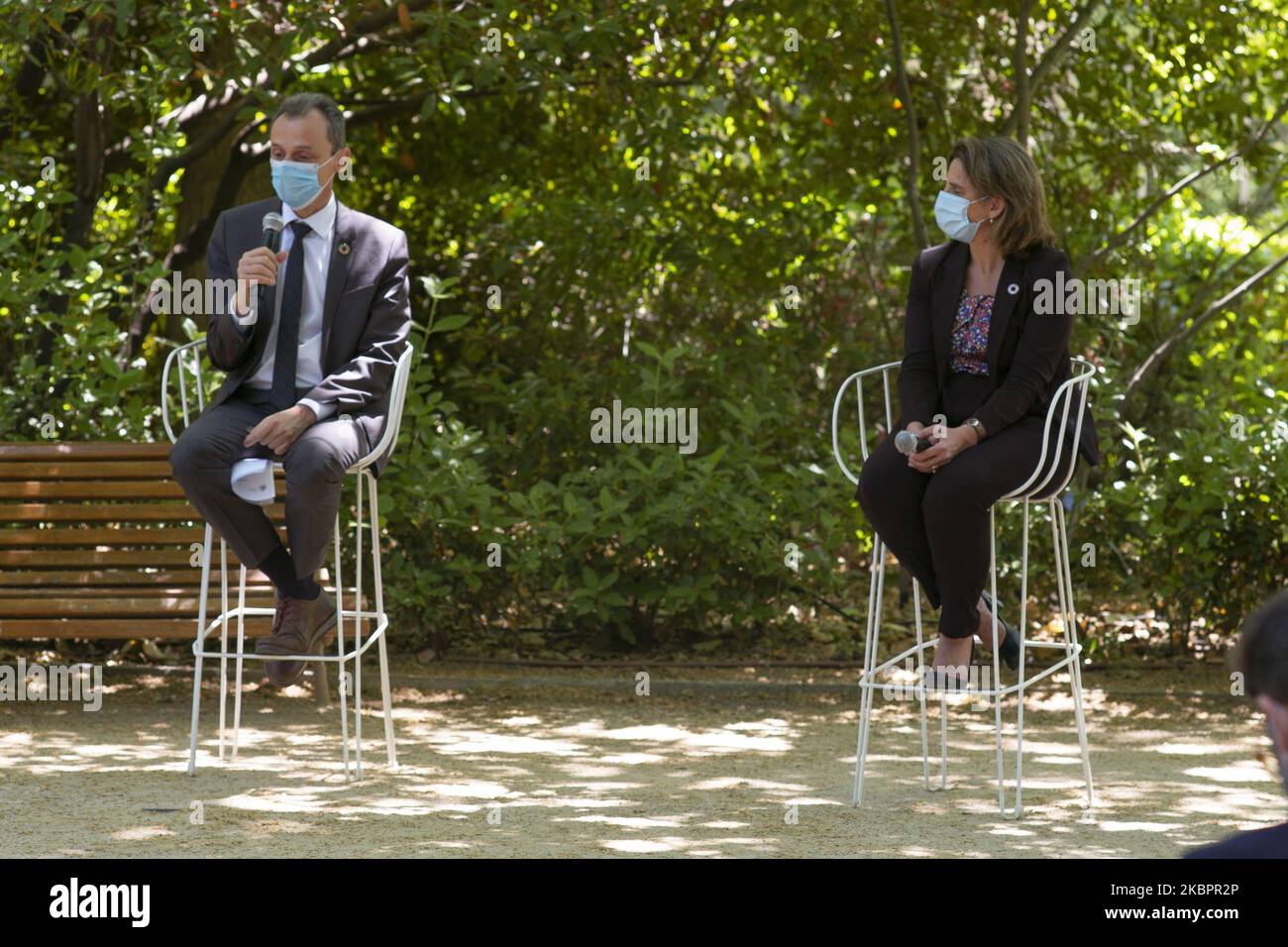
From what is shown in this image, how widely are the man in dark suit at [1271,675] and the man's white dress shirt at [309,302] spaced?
383 centimetres

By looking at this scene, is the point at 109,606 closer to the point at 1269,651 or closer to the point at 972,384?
the point at 972,384

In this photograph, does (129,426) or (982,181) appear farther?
(129,426)

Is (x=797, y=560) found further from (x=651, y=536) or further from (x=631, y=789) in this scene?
(x=631, y=789)

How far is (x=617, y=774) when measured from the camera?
17.0ft

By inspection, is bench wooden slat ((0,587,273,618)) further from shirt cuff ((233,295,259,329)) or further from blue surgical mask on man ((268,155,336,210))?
blue surgical mask on man ((268,155,336,210))

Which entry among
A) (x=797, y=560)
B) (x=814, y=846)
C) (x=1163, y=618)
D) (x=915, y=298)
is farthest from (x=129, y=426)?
(x=1163, y=618)

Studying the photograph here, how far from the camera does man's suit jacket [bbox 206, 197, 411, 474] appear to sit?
4945 mm

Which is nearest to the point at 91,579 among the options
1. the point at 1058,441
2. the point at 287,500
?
the point at 287,500

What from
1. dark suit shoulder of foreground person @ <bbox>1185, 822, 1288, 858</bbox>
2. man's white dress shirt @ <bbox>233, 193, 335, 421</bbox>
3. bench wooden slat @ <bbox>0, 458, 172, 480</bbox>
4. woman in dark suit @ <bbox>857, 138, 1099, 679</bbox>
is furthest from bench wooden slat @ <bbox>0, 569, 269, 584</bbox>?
dark suit shoulder of foreground person @ <bbox>1185, 822, 1288, 858</bbox>

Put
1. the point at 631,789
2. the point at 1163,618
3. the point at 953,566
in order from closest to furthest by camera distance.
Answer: the point at 953,566
the point at 631,789
the point at 1163,618

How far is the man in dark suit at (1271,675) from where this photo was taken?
144 centimetres

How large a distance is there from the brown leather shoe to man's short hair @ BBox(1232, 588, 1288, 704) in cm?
373
